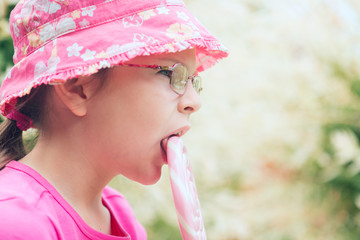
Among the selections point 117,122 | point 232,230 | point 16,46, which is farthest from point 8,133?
point 232,230

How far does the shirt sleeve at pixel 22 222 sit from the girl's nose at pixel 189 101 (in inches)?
19.3

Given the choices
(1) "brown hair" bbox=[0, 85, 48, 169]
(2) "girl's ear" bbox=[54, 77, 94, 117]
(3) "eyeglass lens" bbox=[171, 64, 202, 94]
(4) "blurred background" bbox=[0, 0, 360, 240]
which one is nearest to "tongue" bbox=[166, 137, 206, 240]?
(3) "eyeglass lens" bbox=[171, 64, 202, 94]

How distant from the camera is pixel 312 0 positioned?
4.12m

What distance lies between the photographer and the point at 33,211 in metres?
1.19

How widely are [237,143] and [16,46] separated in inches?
118

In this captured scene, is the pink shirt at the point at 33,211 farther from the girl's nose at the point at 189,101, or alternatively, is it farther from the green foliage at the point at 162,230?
the green foliage at the point at 162,230

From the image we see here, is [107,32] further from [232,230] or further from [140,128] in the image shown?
[232,230]

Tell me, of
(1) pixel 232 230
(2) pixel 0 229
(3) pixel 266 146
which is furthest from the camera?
(3) pixel 266 146

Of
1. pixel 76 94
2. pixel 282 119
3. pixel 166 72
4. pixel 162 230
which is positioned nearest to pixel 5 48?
pixel 76 94

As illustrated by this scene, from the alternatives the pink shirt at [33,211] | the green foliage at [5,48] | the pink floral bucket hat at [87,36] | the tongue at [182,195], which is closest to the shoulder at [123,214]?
the pink shirt at [33,211]

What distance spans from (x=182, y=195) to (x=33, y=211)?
411 millimetres

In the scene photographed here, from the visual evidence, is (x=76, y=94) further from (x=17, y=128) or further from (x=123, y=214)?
(x=123, y=214)

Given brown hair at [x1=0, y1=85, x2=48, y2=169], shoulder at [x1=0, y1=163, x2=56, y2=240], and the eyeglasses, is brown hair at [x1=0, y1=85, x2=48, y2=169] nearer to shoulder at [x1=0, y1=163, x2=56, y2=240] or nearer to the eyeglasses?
shoulder at [x1=0, y1=163, x2=56, y2=240]

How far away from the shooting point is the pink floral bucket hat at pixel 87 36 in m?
1.21
